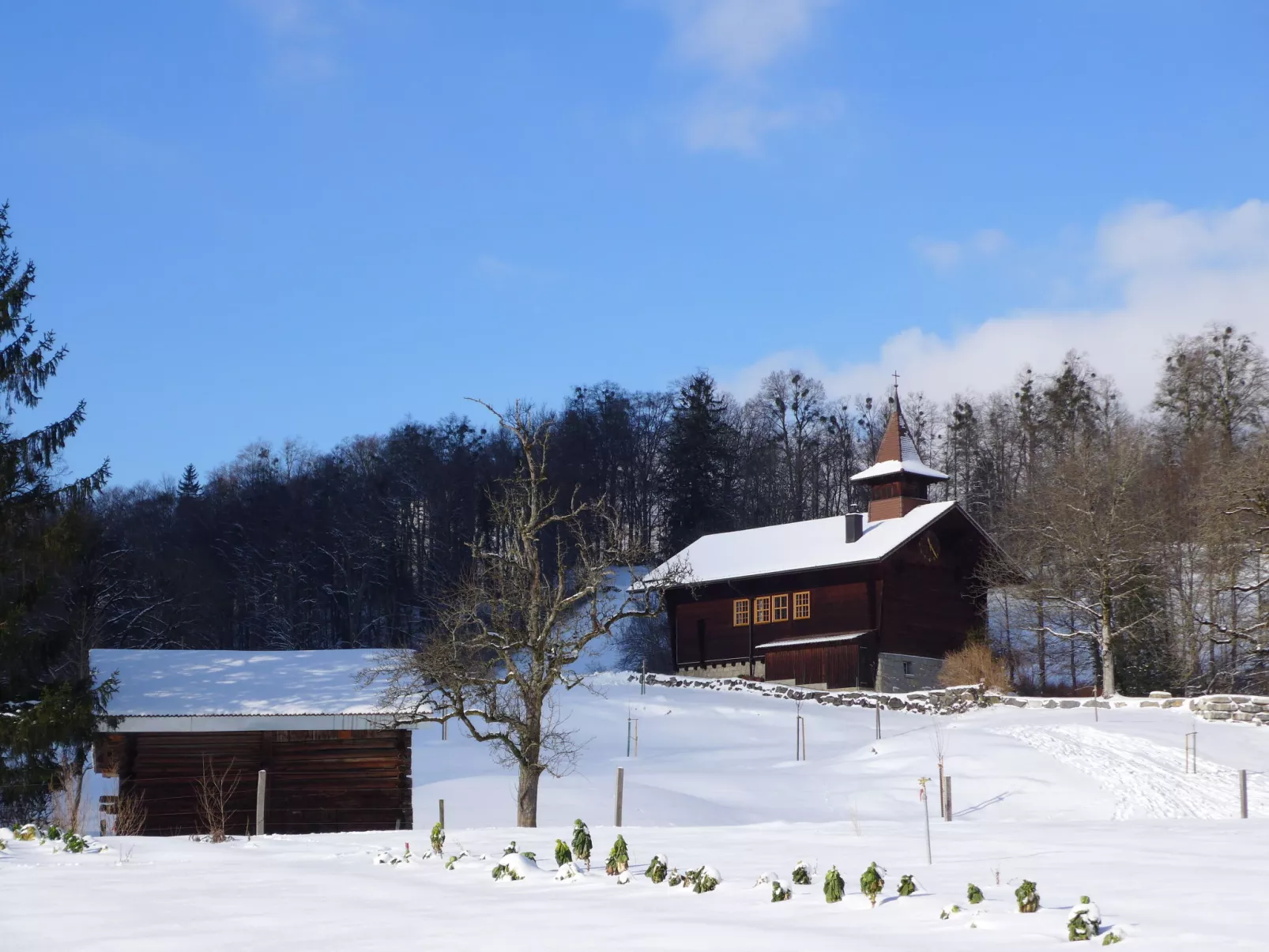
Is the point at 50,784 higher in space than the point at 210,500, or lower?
lower

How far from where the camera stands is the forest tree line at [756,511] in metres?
46.4

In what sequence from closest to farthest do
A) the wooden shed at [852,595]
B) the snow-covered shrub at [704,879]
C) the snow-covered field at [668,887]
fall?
the snow-covered field at [668,887], the snow-covered shrub at [704,879], the wooden shed at [852,595]

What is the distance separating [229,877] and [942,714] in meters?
33.0

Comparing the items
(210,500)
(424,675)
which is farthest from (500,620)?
(210,500)

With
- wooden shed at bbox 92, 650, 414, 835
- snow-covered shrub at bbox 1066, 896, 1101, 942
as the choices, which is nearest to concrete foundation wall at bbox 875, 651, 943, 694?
wooden shed at bbox 92, 650, 414, 835

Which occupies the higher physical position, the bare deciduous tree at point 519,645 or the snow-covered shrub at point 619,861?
the bare deciduous tree at point 519,645

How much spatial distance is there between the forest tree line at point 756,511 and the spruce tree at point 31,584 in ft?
60.7

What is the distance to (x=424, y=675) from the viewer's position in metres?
23.5

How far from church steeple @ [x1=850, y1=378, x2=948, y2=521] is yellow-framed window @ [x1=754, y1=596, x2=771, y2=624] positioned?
550 cm

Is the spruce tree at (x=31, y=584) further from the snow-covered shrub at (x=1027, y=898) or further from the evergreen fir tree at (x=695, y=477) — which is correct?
the evergreen fir tree at (x=695, y=477)

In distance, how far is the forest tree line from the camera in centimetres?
4638

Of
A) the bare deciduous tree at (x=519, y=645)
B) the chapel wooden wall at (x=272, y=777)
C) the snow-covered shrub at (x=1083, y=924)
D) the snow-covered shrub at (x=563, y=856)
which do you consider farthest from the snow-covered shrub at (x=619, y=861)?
the chapel wooden wall at (x=272, y=777)

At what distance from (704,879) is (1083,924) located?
3742 millimetres

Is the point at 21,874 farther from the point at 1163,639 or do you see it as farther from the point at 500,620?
the point at 1163,639
